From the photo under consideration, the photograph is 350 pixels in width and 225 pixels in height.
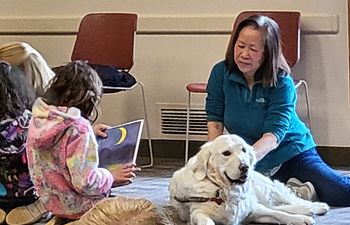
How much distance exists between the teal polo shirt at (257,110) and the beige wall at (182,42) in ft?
3.63

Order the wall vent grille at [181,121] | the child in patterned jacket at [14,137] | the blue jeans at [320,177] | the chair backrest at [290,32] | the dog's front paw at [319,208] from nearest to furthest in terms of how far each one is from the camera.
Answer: the child in patterned jacket at [14,137]
the dog's front paw at [319,208]
the blue jeans at [320,177]
the chair backrest at [290,32]
the wall vent grille at [181,121]

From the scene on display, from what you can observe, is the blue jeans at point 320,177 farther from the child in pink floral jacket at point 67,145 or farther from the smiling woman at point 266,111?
the child in pink floral jacket at point 67,145

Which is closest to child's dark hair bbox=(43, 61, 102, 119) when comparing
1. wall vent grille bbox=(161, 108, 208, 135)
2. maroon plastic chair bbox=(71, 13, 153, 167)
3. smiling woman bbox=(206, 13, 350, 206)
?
smiling woman bbox=(206, 13, 350, 206)

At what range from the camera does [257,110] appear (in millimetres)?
2814

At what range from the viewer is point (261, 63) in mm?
2779

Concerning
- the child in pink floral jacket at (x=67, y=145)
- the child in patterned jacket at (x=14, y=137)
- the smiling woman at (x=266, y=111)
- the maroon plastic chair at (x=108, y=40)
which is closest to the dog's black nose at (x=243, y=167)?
the smiling woman at (x=266, y=111)

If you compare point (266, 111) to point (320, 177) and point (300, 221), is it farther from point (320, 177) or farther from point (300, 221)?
point (300, 221)

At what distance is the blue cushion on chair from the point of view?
12.2 feet

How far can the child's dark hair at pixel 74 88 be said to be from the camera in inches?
88.5

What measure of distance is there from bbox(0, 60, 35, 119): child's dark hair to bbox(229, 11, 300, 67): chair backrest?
58.0 inches

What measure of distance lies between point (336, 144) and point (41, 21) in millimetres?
2016

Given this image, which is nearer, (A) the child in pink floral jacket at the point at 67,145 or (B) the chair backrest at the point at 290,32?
(A) the child in pink floral jacket at the point at 67,145

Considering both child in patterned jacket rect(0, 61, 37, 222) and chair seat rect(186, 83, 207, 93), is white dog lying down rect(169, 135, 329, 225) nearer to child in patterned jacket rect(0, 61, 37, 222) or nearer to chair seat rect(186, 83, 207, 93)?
child in patterned jacket rect(0, 61, 37, 222)

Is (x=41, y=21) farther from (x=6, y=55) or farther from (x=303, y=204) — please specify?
(x=303, y=204)
